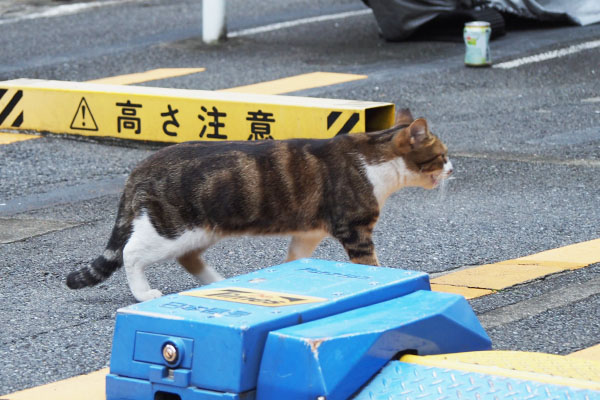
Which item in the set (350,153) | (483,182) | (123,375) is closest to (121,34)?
(483,182)

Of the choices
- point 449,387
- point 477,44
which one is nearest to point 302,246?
point 449,387

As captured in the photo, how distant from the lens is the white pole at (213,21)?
13.7 metres

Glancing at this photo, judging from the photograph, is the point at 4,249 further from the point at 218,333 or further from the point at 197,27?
the point at 197,27

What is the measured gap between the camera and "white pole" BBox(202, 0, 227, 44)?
539 inches

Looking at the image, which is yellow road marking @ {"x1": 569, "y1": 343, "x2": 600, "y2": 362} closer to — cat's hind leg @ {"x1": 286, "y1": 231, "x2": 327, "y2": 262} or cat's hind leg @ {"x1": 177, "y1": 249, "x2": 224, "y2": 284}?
cat's hind leg @ {"x1": 286, "y1": 231, "x2": 327, "y2": 262}

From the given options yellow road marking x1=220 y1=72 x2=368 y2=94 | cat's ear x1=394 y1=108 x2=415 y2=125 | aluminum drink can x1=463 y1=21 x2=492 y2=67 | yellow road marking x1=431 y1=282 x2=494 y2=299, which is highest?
cat's ear x1=394 y1=108 x2=415 y2=125

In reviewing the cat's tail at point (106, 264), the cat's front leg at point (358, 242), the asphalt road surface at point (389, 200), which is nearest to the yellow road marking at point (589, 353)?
the asphalt road surface at point (389, 200)

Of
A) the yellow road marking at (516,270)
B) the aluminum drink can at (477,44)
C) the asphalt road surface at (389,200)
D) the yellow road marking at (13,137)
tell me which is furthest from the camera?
the aluminum drink can at (477,44)

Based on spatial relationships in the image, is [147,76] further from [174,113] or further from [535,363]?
[535,363]

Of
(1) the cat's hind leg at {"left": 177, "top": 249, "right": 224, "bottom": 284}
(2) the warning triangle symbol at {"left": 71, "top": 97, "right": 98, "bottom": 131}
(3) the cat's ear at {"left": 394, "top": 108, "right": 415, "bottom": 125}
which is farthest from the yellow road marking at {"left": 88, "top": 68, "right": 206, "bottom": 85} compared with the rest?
(1) the cat's hind leg at {"left": 177, "top": 249, "right": 224, "bottom": 284}

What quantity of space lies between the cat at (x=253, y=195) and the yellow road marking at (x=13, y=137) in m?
4.47

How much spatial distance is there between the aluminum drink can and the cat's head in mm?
6414

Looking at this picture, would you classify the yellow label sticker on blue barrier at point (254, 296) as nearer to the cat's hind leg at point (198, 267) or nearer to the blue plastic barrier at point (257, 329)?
the blue plastic barrier at point (257, 329)

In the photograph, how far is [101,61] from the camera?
43.4ft
